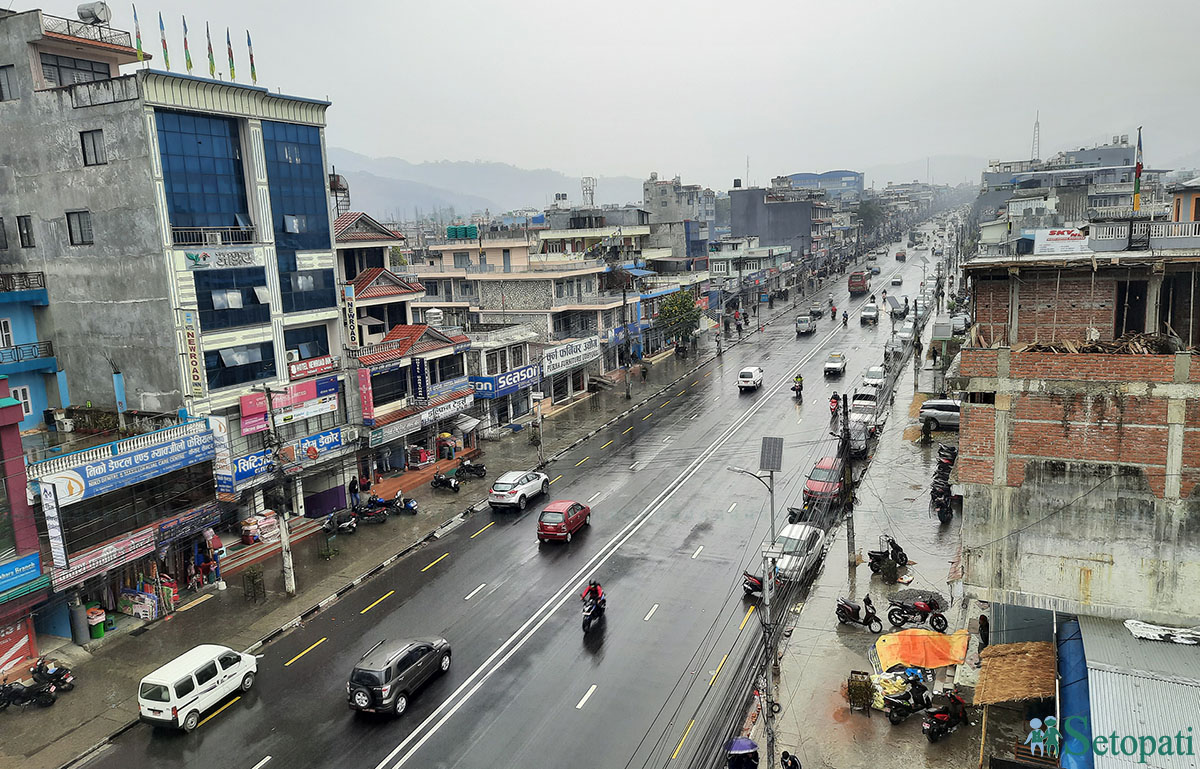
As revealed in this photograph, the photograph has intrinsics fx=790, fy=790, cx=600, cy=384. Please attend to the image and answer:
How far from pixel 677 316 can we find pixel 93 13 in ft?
170

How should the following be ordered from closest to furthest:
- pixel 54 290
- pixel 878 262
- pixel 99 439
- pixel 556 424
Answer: pixel 99 439
pixel 54 290
pixel 556 424
pixel 878 262

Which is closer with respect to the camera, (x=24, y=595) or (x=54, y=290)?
(x=24, y=595)

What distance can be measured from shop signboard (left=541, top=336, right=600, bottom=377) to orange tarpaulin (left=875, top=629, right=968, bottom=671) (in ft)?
121

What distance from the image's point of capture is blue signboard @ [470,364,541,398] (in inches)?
1944

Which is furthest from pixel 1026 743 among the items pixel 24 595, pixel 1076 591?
pixel 24 595

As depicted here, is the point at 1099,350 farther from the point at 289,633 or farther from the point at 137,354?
the point at 137,354

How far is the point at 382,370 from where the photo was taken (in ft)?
135

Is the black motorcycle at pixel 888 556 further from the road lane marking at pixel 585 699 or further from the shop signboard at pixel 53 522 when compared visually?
the shop signboard at pixel 53 522

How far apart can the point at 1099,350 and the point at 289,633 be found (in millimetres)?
25764

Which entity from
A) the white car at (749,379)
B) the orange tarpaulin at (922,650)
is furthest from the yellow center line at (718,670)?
the white car at (749,379)

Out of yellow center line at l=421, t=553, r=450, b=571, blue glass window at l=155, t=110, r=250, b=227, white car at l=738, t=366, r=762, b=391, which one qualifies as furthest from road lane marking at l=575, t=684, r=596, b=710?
white car at l=738, t=366, r=762, b=391

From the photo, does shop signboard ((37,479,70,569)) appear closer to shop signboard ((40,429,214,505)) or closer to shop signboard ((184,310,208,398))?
shop signboard ((40,429,214,505))

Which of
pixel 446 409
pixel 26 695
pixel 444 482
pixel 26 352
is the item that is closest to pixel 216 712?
pixel 26 695

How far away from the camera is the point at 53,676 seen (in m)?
23.7
